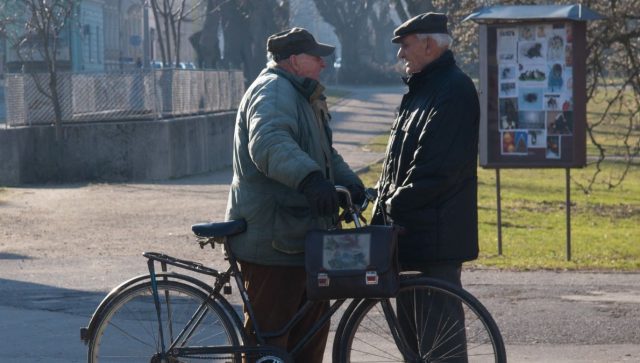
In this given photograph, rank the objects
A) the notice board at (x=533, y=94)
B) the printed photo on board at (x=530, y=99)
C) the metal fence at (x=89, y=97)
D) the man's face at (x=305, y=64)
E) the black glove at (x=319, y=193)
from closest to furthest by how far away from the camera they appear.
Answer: the black glove at (x=319, y=193) < the man's face at (x=305, y=64) < the notice board at (x=533, y=94) < the printed photo on board at (x=530, y=99) < the metal fence at (x=89, y=97)

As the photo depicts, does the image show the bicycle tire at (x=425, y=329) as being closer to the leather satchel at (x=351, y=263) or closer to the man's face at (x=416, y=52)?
the leather satchel at (x=351, y=263)

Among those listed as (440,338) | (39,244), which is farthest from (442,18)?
(39,244)

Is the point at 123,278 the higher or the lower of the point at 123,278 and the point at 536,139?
the lower

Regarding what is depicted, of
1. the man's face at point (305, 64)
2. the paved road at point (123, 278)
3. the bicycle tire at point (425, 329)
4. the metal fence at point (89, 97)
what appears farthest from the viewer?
the metal fence at point (89, 97)

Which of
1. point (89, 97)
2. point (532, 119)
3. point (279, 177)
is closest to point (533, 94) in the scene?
point (532, 119)

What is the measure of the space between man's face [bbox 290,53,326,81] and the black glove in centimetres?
56

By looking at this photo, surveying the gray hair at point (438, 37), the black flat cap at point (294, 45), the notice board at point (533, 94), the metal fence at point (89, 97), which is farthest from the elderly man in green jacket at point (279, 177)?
the metal fence at point (89, 97)

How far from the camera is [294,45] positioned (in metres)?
→ 5.22

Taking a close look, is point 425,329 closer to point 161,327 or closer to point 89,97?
point 161,327

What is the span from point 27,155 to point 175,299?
531 inches

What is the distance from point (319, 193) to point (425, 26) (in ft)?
3.17

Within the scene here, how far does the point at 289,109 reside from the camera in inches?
201

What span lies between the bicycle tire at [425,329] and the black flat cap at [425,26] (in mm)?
1076

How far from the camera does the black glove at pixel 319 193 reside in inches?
191
